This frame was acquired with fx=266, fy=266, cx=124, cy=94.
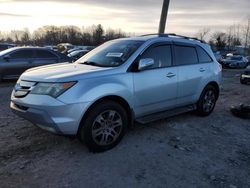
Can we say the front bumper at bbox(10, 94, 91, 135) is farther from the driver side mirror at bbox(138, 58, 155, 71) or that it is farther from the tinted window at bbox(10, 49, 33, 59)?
the tinted window at bbox(10, 49, 33, 59)

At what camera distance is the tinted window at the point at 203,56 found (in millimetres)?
5877

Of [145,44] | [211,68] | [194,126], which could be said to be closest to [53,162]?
[145,44]

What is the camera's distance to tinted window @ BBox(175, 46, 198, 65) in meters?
5.29

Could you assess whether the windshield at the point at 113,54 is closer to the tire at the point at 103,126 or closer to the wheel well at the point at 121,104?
the wheel well at the point at 121,104

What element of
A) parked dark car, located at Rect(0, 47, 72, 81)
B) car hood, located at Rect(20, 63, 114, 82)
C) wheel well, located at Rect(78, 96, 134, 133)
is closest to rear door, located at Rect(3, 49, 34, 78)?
parked dark car, located at Rect(0, 47, 72, 81)

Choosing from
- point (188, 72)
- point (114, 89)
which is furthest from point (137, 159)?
point (188, 72)

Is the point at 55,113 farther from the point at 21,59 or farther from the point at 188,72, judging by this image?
the point at 21,59

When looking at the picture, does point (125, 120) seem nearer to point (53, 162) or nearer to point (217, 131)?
point (53, 162)

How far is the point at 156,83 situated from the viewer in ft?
15.5

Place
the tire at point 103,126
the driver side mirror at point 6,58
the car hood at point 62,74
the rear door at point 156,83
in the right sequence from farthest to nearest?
the driver side mirror at point 6,58, the rear door at point 156,83, the tire at point 103,126, the car hood at point 62,74

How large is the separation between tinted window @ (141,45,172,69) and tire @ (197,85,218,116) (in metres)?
1.42

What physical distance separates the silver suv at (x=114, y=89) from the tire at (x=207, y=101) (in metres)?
0.06

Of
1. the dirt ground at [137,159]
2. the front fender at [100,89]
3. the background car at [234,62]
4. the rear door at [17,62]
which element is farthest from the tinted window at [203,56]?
the background car at [234,62]

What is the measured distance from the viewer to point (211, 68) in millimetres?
6070
